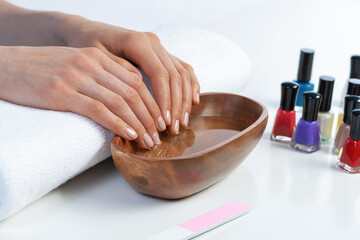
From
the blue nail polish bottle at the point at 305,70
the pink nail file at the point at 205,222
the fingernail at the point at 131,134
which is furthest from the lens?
the blue nail polish bottle at the point at 305,70

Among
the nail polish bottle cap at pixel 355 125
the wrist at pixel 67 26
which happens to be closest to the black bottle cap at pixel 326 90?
the nail polish bottle cap at pixel 355 125

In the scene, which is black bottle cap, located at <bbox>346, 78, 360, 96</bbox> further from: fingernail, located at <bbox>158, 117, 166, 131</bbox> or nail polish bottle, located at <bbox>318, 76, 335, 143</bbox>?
fingernail, located at <bbox>158, 117, 166, 131</bbox>

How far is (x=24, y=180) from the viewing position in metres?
0.82

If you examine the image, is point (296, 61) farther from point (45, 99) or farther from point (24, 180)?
point (24, 180)

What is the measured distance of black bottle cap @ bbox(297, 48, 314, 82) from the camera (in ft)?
4.17

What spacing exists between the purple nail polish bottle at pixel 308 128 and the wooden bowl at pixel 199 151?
104 millimetres

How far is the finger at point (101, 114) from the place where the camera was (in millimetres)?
907

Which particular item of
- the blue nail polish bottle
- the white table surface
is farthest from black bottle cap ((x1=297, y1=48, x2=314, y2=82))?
the white table surface

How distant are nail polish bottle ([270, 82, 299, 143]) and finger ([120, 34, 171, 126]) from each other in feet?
0.83

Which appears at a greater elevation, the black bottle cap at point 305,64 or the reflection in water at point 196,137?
the black bottle cap at point 305,64

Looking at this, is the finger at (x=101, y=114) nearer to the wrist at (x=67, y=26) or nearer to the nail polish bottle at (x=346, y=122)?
the wrist at (x=67, y=26)

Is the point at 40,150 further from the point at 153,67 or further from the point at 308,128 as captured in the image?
the point at 308,128

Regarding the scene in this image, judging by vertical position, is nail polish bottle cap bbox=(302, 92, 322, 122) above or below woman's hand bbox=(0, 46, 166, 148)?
below

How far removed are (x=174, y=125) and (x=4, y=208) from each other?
0.34m
